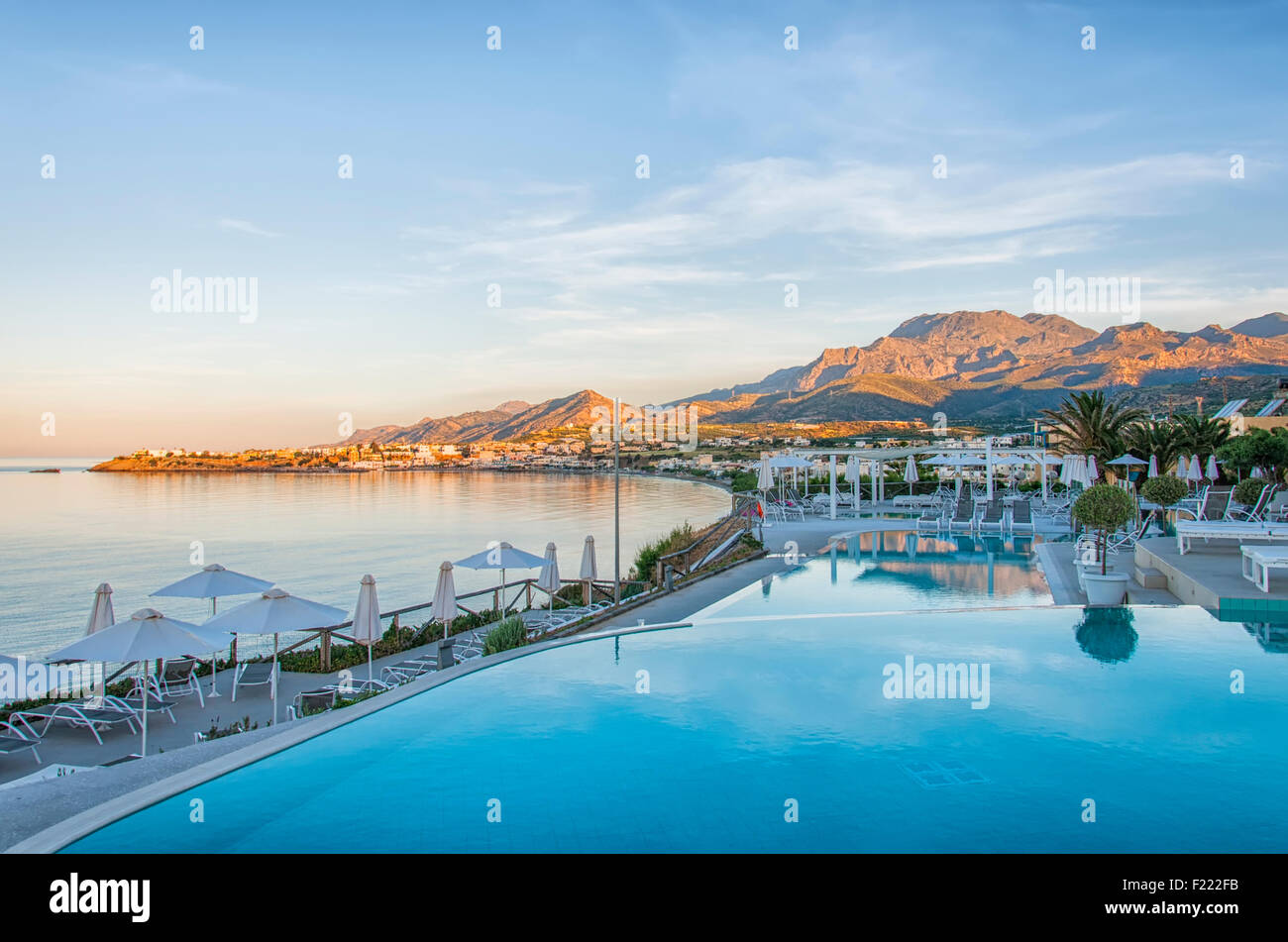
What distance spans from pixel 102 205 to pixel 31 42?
7.51 metres

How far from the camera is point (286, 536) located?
47938 mm

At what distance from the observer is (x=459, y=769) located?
17.4ft

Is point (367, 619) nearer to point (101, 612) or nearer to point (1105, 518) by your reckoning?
point (101, 612)

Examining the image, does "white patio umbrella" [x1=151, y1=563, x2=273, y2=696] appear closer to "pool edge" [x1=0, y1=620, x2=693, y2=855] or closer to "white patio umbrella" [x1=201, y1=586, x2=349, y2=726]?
"white patio umbrella" [x1=201, y1=586, x2=349, y2=726]

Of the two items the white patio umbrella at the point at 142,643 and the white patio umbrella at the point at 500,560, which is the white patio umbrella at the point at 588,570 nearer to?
the white patio umbrella at the point at 500,560

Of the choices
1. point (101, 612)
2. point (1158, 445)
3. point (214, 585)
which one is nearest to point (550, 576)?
point (214, 585)

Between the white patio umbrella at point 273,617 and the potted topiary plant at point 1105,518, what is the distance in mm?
9311

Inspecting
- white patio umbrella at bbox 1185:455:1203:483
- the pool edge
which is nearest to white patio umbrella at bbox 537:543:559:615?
the pool edge

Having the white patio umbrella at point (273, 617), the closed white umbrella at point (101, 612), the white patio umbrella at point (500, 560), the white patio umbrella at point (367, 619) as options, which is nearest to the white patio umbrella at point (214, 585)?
the closed white umbrella at point (101, 612)

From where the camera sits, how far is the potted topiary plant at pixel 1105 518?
1008 centimetres

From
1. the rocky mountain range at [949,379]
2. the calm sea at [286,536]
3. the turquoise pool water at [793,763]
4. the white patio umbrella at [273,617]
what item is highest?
the rocky mountain range at [949,379]

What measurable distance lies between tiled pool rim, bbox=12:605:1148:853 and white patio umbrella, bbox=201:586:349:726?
5.35 ft

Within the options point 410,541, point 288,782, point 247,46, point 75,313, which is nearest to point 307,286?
point 75,313

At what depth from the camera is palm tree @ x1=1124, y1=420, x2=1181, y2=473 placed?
1031 inches
